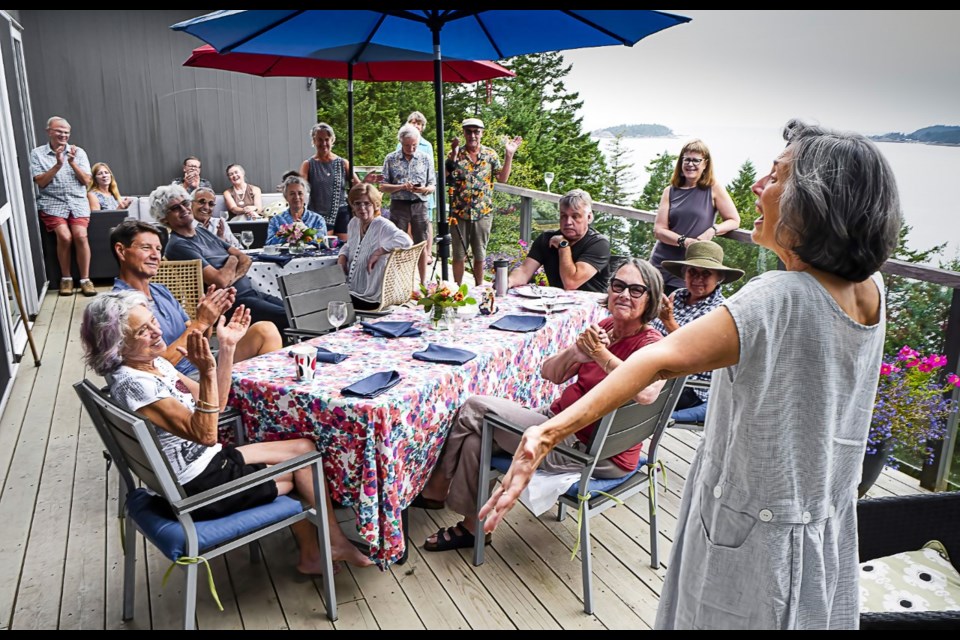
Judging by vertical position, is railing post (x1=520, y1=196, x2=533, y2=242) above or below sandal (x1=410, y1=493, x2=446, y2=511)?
above

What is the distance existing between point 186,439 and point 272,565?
788 mm

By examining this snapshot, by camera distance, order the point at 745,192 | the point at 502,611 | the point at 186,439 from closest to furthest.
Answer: the point at 186,439 < the point at 502,611 < the point at 745,192

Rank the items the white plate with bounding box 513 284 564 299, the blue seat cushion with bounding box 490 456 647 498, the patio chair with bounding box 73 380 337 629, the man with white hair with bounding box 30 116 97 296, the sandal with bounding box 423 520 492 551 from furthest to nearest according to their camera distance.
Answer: the man with white hair with bounding box 30 116 97 296 → the white plate with bounding box 513 284 564 299 → the sandal with bounding box 423 520 492 551 → the blue seat cushion with bounding box 490 456 647 498 → the patio chair with bounding box 73 380 337 629

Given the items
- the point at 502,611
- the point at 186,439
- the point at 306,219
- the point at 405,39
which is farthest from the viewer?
the point at 306,219

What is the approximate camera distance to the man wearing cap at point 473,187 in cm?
652

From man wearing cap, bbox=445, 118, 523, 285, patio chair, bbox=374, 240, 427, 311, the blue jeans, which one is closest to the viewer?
the blue jeans

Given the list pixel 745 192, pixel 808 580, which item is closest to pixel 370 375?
pixel 808 580

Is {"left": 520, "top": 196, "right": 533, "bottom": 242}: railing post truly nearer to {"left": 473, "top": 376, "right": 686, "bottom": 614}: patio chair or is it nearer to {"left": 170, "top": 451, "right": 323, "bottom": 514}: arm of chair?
{"left": 473, "top": 376, "right": 686, "bottom": 614}: patio chair

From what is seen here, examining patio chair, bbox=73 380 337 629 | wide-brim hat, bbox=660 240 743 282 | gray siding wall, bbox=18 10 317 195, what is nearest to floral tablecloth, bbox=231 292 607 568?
patio chair, bbox=73 380 337 629

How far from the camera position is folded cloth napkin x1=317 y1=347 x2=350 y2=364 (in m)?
2.81

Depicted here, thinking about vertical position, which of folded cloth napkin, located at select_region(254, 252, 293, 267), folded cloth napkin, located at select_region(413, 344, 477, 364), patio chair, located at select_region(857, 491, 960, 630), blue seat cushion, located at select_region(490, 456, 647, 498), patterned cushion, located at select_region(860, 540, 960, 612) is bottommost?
blue seat cushion, located at select_region(490, 456, 647, 498)

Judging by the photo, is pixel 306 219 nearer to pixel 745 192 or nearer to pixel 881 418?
pixel 881 418

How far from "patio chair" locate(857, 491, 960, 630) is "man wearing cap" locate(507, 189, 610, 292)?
99.5 inches

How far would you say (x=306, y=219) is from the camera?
549 centimetres
